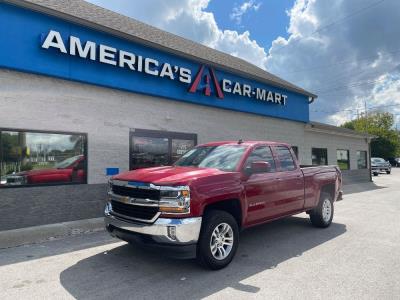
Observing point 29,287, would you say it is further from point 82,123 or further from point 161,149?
point 161,149

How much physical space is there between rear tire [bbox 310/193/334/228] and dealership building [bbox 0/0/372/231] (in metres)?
4.81

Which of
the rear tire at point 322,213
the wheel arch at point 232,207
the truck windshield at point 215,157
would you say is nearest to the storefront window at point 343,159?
the rear tire at point 322,213

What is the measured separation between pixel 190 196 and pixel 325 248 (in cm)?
308

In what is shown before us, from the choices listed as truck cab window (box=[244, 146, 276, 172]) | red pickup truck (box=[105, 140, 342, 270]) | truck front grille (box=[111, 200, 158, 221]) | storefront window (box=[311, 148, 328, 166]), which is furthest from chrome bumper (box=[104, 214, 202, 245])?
storefront window (box=[311, 148, 328, 166])

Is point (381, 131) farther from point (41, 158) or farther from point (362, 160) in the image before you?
point (41, 158)

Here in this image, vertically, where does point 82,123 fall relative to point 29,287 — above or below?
above

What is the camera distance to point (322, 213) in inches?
301

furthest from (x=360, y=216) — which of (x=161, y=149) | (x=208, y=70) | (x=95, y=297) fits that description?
(x=95, y=297)

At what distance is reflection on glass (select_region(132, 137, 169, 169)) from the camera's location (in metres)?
9.79

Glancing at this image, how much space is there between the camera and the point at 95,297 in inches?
157

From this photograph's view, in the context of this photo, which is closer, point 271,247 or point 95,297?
A: point 95,297

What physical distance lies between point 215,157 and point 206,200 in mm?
1361

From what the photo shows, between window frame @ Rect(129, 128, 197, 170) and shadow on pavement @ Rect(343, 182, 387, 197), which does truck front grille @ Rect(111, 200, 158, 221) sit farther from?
shadow on pavement @ Rect(343, 182, 387, 197)

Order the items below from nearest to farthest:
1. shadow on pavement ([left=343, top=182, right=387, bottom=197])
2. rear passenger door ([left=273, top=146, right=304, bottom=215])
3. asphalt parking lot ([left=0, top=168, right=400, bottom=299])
→ asphalt parking lot ([left=0, top=168, right=400, bottom=299])
rear passenger door ([left=273, top=146, right=304, bottom=215])
shadow on pavement ([left=343, top=182, right=387, bottom=197])
